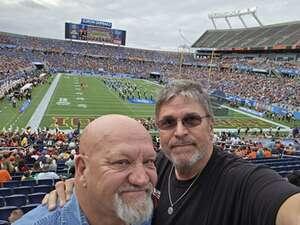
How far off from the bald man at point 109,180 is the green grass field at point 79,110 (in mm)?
A: 21667

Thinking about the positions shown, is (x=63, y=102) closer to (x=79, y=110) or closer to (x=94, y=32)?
(x=79, y=110)

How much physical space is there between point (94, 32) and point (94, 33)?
0.85ft

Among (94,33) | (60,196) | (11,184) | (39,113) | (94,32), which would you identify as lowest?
(39,113)

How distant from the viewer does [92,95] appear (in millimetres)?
38000

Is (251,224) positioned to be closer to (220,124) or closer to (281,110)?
(220,124)

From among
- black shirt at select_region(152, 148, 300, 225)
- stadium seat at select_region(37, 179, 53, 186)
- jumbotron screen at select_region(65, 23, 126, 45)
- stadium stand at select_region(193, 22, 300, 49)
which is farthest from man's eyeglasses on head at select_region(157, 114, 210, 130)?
jumbotron screen at select_region(65, 23, 126, 45)

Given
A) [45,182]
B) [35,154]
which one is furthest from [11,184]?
[35,154]

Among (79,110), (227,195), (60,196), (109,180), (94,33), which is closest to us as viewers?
(109,180)

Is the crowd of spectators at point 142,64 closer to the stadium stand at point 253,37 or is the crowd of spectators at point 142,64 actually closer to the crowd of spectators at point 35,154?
the stadium stand at point 253,37

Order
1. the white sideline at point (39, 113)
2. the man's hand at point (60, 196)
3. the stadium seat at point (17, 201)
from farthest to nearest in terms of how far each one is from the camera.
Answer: the white sideline at point (39, 113)
the stadium seat at point (17, 201)
the man's hand at point (60, 196)

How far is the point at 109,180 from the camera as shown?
5.12 feet

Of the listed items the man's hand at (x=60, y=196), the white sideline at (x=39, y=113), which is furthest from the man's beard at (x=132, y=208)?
the white sideline at (x=39, y=113)

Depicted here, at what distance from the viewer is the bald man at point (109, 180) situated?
1561 mm

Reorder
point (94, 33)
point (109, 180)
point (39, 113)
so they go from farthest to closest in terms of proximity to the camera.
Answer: point (94, 33), point (39, 113), point (109, 180)
